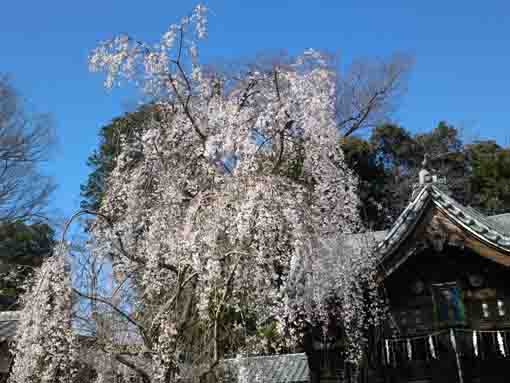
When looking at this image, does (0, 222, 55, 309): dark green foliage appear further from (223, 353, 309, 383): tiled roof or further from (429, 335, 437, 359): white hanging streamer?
(429, 335, 437, 359): white hanging streamer

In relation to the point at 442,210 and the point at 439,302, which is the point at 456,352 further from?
the point at 442,210

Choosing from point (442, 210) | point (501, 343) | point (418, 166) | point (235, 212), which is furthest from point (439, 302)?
point (418, 166)

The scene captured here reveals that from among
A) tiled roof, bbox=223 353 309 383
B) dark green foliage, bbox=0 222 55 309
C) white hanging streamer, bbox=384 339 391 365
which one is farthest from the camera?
dark green foliage, bbox=0 222 55 309

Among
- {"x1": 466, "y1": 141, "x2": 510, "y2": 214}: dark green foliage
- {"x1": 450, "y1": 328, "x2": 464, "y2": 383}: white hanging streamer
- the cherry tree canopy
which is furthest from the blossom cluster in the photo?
{"x1": 466, "y1": 141, "x2": 510, "y2": 214}: dark green foliage

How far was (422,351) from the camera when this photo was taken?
8133 millimetres

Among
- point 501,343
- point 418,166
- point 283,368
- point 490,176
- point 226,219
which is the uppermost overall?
point 418,166

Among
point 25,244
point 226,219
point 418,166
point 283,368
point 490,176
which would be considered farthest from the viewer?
point 418,166

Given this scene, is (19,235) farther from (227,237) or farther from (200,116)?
(227,237)

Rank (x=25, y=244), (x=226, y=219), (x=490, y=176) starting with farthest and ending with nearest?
1. (x=490, y=176)
2. (x=25, y=244)
3. (x=226, y=219)

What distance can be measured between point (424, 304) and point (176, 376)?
395cm

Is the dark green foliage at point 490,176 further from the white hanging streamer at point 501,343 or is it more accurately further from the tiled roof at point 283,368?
the white hanging streamer at point 501,343

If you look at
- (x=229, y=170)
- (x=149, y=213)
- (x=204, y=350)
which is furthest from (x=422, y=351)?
(x=149, y=213)

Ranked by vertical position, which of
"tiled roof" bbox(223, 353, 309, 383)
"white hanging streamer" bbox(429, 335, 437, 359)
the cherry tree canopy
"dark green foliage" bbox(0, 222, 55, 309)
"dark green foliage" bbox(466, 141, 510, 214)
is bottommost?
"tiled roof" bbox(223, 353, 309, 383)

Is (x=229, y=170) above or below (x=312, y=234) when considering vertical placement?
above
